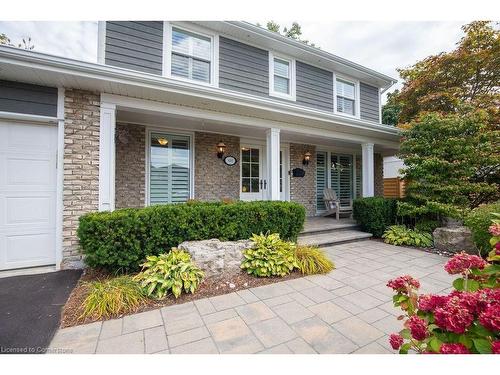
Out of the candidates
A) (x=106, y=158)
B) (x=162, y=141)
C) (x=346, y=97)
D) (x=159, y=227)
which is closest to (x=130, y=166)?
(x=162, y=141)

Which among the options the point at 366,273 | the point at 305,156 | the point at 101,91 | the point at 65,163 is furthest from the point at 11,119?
the point at 305,156

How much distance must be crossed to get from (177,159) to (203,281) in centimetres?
383

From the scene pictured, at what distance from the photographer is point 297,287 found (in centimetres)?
326

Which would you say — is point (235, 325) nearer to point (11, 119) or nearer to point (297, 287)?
point (297, 287)

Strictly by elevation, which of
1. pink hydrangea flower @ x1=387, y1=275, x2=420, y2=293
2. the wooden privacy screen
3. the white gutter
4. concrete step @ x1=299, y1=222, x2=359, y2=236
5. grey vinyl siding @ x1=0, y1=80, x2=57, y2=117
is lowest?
concrete step @ x1=299, y1=222, x2=359, y2=236

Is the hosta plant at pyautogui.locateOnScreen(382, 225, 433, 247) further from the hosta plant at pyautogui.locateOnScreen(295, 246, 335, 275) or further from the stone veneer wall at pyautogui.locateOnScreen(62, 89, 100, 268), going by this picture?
the stone veneer wall at pyautogui.locateOnScreen(62, 89, 100, 268)

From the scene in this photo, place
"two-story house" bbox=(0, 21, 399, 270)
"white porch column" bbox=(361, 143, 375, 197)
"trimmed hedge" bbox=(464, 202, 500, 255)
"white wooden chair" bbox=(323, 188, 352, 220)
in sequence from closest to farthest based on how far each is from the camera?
"two-story house" bbox=(0, 21, 399, 270)
"trimmed hedge" bbox=(464, 202, 500, 255)
"white porch column" bbox=(361, 143, 375, 197)
"white wooden chair" bbox=(323, 188, 352, 220)

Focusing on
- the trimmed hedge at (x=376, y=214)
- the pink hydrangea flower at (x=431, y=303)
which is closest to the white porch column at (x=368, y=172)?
the trimmed hedge at (x=376, y=214)

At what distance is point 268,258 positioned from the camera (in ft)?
12.1

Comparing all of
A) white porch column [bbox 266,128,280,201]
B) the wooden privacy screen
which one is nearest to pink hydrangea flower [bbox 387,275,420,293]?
white porch column [bbox 266,128,280,201]

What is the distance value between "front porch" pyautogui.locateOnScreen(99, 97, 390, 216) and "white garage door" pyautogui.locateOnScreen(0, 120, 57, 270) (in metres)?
0.81

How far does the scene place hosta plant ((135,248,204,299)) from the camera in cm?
294

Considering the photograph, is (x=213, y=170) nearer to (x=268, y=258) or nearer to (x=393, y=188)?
(x=268, y=258)
